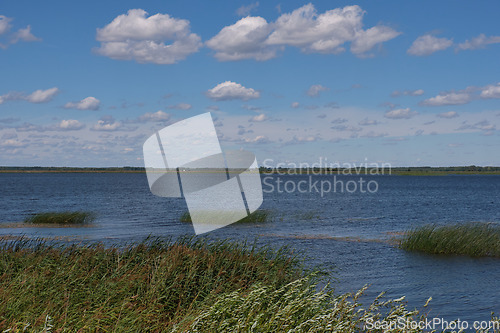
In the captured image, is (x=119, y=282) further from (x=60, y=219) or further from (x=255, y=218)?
(x=60, y=219)

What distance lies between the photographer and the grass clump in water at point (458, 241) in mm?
24828

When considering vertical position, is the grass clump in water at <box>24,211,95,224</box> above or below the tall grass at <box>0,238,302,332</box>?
below

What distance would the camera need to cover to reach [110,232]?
3231 cm

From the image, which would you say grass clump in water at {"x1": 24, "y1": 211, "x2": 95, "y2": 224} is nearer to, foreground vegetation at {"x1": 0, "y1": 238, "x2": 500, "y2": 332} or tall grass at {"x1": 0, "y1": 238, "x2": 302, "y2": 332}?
tall grass at {"x1": 0, "y1": 238, "x2": 302, "y2": 332}

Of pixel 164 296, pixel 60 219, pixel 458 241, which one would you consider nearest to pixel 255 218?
pixel 60 219

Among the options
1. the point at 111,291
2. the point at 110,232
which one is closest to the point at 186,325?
the point at 111,291

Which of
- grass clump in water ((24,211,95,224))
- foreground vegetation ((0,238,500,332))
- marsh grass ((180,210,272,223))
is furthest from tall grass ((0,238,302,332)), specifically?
grass clump in water ((24,211,95,224))

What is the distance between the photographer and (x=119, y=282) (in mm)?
10070

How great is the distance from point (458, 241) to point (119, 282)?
20.7m

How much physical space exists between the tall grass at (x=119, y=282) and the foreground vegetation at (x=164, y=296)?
0.07 feet

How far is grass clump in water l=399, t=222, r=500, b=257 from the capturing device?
81.5ft

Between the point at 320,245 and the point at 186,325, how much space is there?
791 inches

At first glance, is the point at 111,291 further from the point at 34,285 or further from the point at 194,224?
the point at 194,224

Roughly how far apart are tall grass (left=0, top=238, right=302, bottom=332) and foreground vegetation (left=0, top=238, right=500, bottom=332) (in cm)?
2
